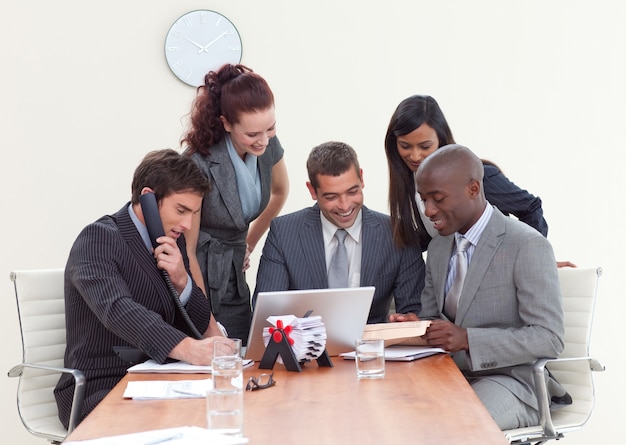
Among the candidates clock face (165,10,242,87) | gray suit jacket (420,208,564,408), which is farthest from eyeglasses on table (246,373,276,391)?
clock face (165,10,242,87)

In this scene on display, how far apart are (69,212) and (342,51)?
159cm

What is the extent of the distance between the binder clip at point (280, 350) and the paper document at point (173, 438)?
2.38 ft

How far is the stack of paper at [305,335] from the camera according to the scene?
7.45ft

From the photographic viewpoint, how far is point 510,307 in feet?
8.40

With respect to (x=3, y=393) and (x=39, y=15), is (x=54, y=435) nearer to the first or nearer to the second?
(x=3, y=393)

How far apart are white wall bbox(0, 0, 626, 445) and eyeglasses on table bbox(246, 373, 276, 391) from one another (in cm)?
235

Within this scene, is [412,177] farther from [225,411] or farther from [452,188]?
[225,411]

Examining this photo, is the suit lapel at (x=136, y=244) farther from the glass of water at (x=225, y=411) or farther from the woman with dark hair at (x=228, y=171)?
the glass of water at (x=225, y=411)

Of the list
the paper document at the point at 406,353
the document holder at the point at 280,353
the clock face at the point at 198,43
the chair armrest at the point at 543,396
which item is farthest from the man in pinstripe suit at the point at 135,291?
the clock face at the point at 198,43

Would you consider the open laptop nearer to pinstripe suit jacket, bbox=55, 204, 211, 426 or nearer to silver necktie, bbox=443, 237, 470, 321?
pinstripe suit jacket, bbox=55, 204, 211, 426

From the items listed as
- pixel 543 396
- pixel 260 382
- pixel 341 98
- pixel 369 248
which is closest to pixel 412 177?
pixel 369 248

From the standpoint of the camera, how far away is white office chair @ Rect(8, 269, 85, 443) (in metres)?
2.89

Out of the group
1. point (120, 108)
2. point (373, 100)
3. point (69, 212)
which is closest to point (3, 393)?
point (69, 212)

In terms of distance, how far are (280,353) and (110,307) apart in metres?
0.47
